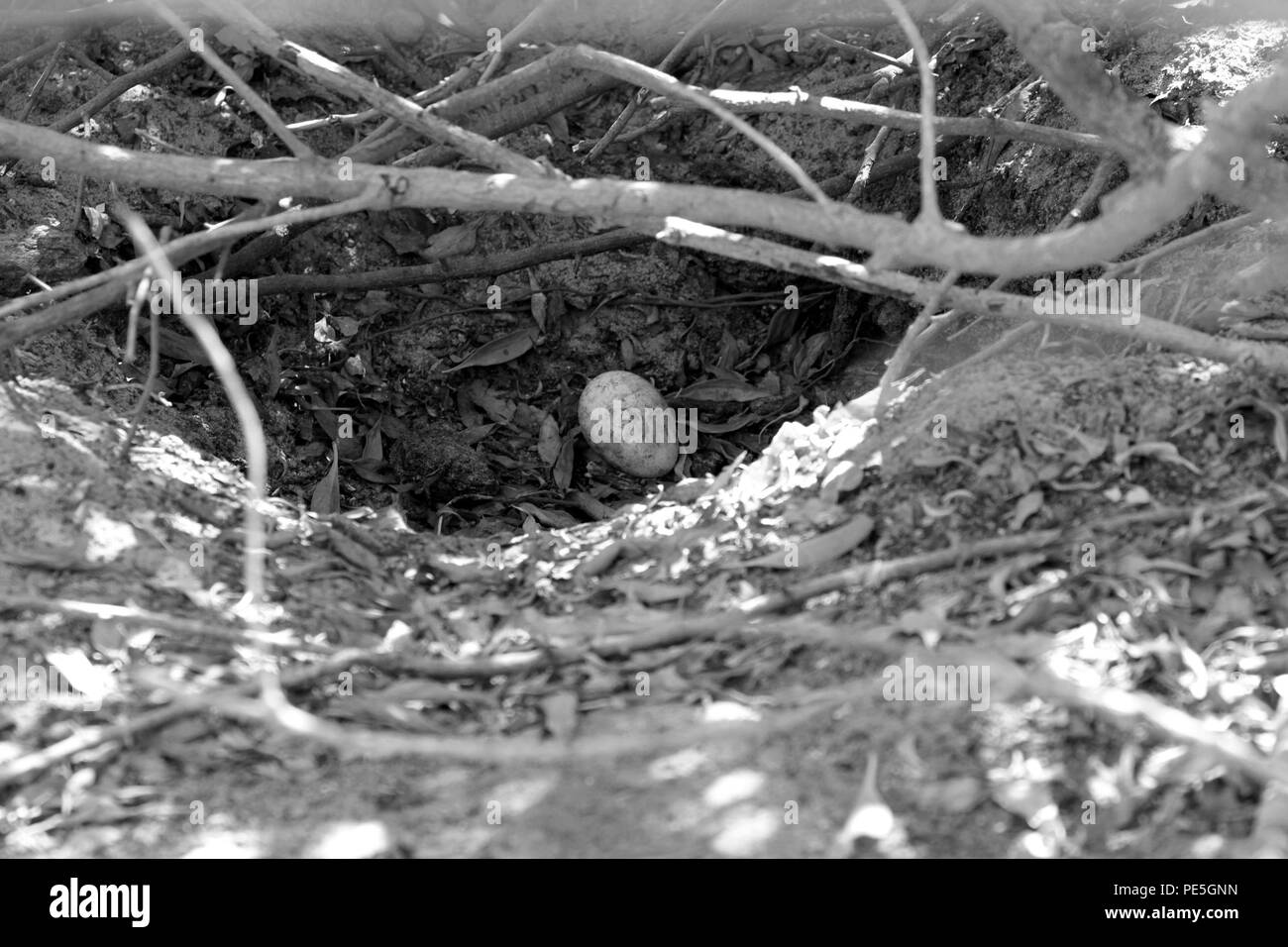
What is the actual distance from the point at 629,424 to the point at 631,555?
1.26 m

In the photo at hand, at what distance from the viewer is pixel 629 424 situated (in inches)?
172

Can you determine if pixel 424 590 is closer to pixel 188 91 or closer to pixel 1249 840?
pixel 1249 840

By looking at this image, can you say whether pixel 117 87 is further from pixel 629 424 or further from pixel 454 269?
pixel 629 424

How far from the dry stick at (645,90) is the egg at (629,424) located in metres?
0.78

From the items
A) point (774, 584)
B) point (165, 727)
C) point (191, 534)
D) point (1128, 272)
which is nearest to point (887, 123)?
point (1128, 272)

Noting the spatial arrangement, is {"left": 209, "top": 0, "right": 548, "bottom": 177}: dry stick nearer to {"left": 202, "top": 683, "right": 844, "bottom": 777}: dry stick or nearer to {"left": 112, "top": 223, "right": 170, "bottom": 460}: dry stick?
{"left": 112, "top": 223, "right": 170, "bottom": 460}: dry stick

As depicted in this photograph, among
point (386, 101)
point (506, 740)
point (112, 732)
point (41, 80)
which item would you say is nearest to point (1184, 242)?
point (386, 101)

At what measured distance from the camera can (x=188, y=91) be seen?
14.8 ft

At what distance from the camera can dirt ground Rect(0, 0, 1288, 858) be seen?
2.20 m

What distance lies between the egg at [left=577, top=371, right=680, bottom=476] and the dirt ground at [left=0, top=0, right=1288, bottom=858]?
97 millimetres

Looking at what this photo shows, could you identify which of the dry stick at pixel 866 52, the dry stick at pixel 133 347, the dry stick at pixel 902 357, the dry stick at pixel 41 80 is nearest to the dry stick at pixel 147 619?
the dry stick at pixel 133 347

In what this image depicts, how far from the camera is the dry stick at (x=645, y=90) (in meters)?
4.02

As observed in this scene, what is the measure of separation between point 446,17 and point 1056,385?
2.73 meters

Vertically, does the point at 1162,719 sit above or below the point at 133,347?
below
